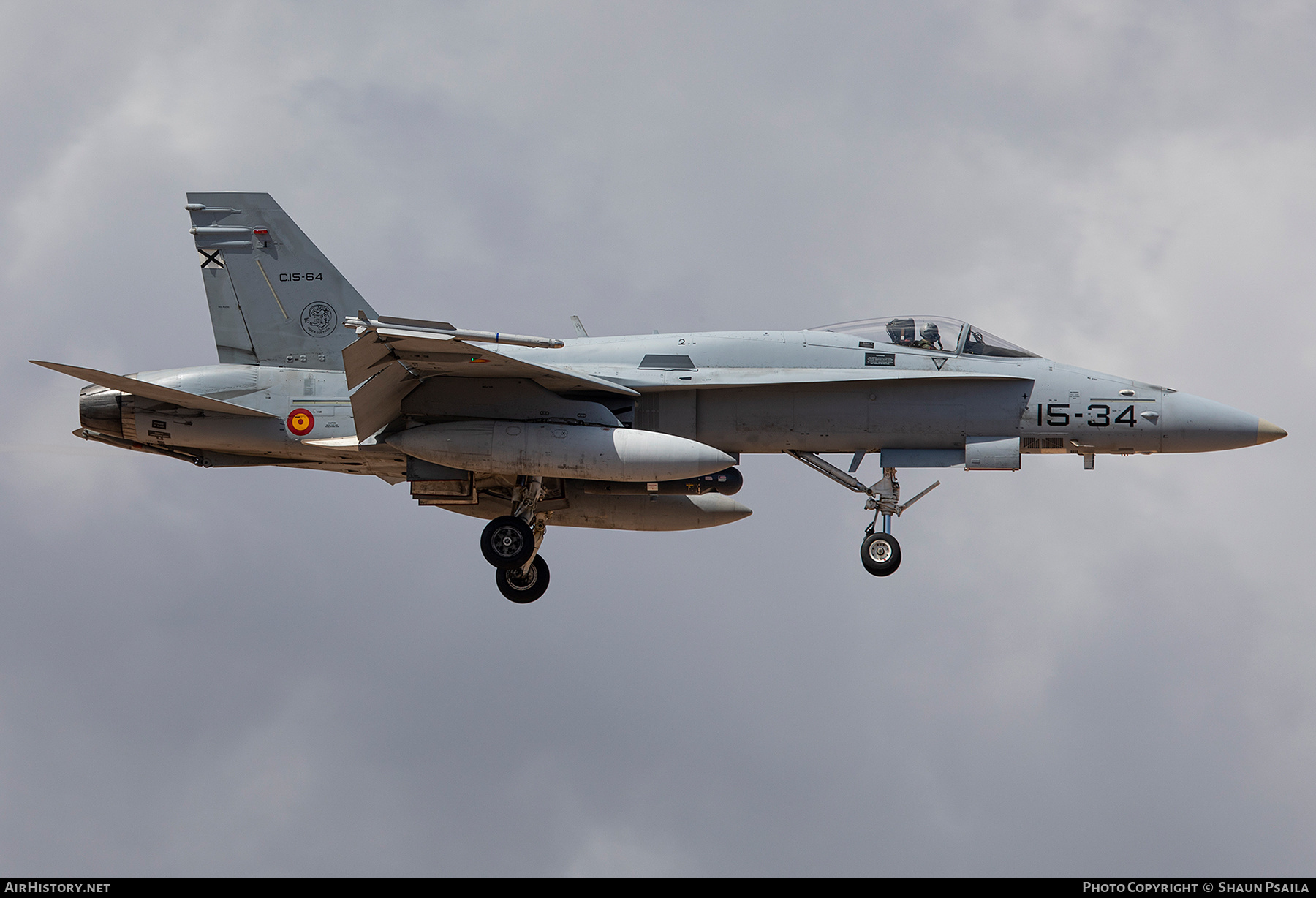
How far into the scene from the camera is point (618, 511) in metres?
23.8

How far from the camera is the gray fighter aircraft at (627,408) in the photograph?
69.1 feet

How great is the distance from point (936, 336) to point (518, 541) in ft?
21.4

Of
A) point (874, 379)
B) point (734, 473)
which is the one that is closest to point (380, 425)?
point (734, 473)

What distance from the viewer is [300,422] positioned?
2192 centimetres

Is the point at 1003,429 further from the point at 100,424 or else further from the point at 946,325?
the point at 100,424

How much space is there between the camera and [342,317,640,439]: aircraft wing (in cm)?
1912

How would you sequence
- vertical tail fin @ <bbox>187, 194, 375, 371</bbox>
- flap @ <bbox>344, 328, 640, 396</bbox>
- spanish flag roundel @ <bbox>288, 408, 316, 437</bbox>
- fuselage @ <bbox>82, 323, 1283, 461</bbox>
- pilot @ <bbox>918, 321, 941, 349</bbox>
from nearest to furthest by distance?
1. flap @ <bbox>344, 328, 640, 396</bbox>
2. fuselage @ <bbox>82, 323, 1283, 461</bbox>
3. pilot @ <bbox>918, 321, 941, 349</bbox>
4. spanish flag roundel @ <bbox>288, 408, 316, 437</bbox>
5. vertical tail fin @ <bbox>187, 194, 375, 371</bbox>

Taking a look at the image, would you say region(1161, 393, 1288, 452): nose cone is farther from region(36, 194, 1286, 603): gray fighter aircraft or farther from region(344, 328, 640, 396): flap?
region(344, 328, 640, 396): flap

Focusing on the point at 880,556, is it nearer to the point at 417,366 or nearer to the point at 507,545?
the point at 507,545

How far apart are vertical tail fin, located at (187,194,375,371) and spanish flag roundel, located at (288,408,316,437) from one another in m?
0.80

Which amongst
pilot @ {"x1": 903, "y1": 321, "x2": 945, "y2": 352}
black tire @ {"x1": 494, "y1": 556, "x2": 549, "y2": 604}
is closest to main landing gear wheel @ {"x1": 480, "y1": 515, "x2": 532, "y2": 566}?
black tire @ {"x1": 494, "y1": 556, "x2": 549, "y2": 604}

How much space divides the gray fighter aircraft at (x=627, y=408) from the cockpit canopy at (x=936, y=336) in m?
0.02

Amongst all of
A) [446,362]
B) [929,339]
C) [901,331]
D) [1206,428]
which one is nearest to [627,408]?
[446,362]
